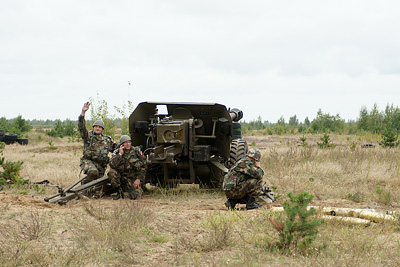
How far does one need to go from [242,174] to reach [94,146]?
351 cm

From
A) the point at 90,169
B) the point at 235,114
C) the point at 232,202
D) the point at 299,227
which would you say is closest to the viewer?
the point at 299,227

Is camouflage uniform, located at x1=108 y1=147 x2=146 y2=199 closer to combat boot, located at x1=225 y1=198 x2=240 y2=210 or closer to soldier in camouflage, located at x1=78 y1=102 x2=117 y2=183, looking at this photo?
soldier in camouflage, located at x1=78 y1=102 x2=117 y2=183

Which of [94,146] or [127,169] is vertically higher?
[94,146]

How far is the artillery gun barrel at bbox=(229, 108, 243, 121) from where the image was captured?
11570 millimetres

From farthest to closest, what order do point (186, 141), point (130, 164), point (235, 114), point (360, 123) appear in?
point (360, 123)
point (235, 114)
point (186, 141)
point (130, 164)

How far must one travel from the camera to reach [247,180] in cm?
833

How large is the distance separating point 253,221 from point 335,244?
4.34 ft

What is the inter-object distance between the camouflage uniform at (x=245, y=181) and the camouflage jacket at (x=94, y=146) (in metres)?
3.09

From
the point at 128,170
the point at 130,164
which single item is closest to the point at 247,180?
the point at 130,164

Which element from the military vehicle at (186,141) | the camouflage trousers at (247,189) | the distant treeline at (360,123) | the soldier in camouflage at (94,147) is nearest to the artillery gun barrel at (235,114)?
the military vehicle at (186,141)

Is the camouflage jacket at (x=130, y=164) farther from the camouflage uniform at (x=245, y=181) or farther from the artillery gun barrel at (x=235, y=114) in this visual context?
the artillery gun barrel at (x=235, y=114)

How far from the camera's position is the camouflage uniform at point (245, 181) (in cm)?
822

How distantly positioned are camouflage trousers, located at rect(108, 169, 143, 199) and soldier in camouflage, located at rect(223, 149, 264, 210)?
6.67 feet

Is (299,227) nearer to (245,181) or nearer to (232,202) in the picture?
(245,181)
